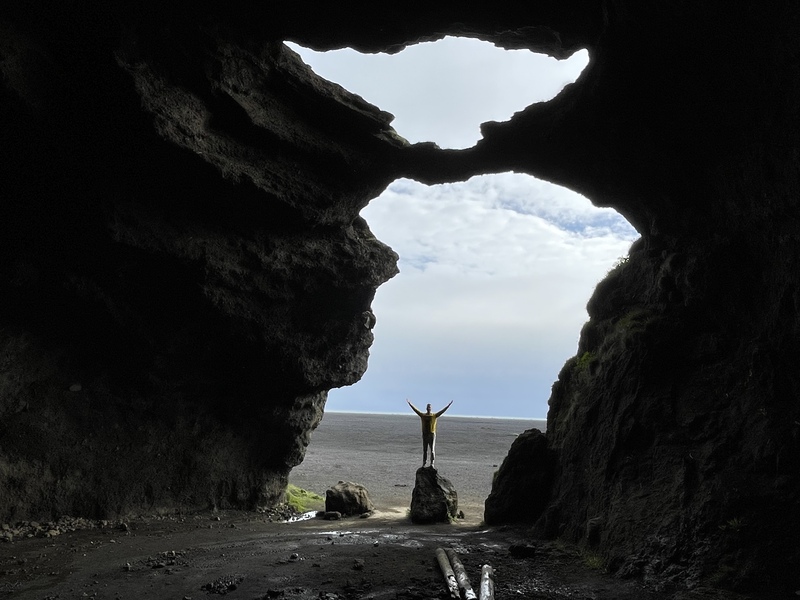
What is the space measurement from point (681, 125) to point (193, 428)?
1355cm

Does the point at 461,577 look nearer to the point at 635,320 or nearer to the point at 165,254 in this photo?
the point at 635,320

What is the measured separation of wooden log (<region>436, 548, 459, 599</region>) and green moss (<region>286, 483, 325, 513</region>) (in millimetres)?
8469

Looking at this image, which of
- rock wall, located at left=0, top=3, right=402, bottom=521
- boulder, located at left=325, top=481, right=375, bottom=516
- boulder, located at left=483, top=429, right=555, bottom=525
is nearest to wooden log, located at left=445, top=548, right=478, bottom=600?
boulder, located at left=483, top=429, right=555, bottom=525

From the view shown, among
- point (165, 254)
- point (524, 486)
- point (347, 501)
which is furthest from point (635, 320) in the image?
point (165, 254)

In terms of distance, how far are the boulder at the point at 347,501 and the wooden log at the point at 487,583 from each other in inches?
318

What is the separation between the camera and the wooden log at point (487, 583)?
745 cm

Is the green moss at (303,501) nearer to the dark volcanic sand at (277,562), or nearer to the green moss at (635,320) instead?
the dark volcanic sand at (277,562)

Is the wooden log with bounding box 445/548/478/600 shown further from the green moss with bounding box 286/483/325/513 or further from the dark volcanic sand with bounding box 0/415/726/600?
the green moss with bounding box 286/483/325/513

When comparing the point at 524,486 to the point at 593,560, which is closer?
the point at 593,560

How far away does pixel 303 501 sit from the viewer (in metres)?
19.1

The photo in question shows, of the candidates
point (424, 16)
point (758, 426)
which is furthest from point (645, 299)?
point (424, 16)

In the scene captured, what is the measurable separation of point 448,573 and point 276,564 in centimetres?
295

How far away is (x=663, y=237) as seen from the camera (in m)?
12.0

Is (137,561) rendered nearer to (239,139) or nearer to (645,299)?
(239,139)
